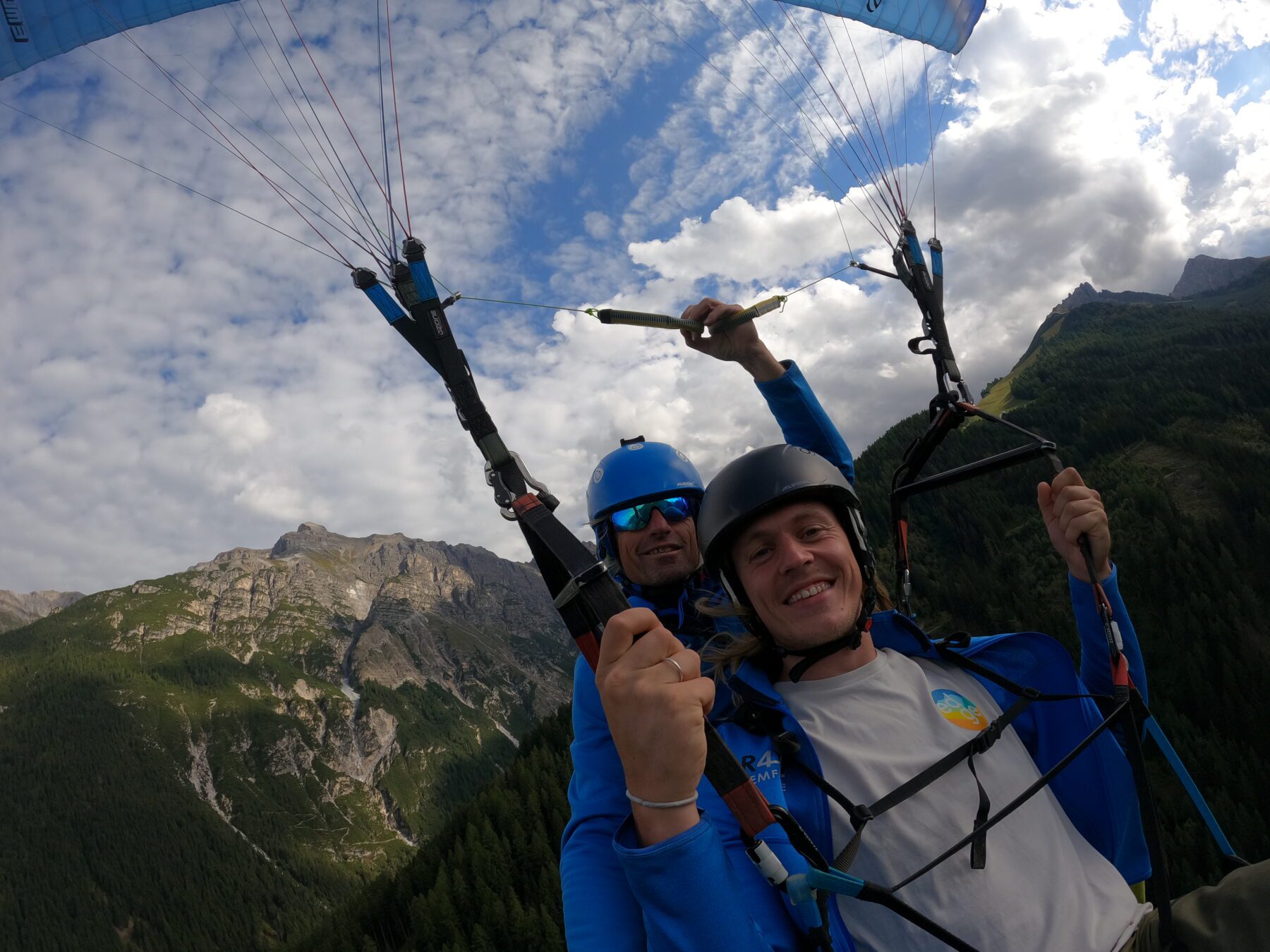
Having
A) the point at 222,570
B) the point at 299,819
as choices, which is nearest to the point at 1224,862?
the point at 299,819

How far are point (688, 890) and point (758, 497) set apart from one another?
1.53 meters

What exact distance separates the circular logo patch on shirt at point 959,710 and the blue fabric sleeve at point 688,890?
1.26 m

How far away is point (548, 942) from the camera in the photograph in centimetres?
3612

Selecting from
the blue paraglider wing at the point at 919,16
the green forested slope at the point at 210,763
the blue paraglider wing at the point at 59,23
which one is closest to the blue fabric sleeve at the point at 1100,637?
the blue paraglider wing at the point at 919,16

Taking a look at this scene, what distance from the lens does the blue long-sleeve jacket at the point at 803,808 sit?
1.66m

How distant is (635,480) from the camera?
4.36 meters

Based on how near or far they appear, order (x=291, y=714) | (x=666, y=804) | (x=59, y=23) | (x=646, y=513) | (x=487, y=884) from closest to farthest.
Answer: (x=666, y=804) → (x=646, y=513) → (x=59, y=23) → (x=487, y=884) → (x=291, y=714)

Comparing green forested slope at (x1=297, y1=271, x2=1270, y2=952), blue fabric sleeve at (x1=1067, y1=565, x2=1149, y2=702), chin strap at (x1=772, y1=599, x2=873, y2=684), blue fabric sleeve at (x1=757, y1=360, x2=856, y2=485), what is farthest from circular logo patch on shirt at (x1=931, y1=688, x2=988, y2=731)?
green forested slope at (x1=297, y1=271, x2=1270, y2=952)

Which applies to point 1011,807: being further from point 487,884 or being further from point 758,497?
point 487,884

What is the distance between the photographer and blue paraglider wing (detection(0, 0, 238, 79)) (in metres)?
7.12

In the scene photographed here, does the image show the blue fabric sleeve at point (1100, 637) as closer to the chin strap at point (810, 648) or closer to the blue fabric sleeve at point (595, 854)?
the chin strap at point (810, 648)

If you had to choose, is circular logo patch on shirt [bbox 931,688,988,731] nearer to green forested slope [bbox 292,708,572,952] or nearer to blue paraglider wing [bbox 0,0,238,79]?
blue paraglider wing [bbox 0,0,238,79]

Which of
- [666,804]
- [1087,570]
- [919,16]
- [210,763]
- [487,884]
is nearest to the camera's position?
[666,804]

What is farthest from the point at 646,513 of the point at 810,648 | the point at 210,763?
the point at 210,763
